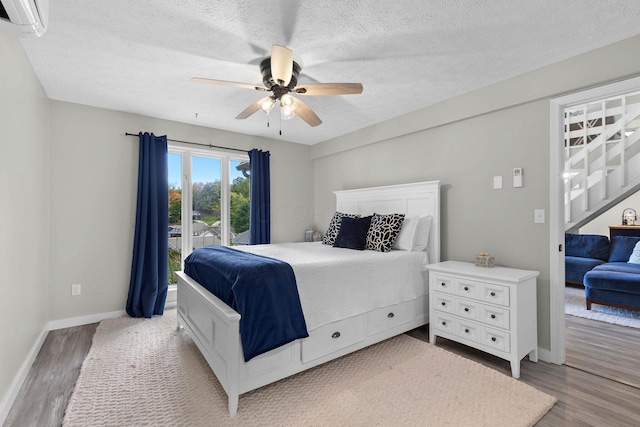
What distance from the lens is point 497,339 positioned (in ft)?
7.74

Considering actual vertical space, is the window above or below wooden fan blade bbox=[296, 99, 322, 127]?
below

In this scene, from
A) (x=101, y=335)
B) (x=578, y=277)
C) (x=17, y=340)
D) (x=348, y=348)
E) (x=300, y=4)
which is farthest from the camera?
(x=578, y=277)

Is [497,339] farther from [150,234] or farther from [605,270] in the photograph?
[150,234]

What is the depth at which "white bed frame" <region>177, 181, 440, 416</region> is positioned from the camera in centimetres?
192

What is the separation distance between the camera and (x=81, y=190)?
3.38m

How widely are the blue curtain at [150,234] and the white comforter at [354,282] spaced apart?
168 cm

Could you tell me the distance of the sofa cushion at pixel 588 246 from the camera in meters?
4.87

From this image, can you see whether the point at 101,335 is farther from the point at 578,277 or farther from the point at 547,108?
the point at 578,277

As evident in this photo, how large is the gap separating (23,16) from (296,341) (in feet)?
7.19

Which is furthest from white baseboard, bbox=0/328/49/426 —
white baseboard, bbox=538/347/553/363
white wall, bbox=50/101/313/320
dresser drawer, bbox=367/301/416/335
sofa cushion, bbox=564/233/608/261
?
sofa cushion, bbox=564/233/608/261

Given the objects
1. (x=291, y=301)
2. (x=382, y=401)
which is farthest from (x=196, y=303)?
(x=382, y=401)

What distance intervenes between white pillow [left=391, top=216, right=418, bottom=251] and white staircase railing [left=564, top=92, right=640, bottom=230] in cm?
272

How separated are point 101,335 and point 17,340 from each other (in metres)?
0.93

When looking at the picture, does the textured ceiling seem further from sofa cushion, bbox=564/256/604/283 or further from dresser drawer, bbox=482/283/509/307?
sofa cushion, bbox=564/256/604/283
